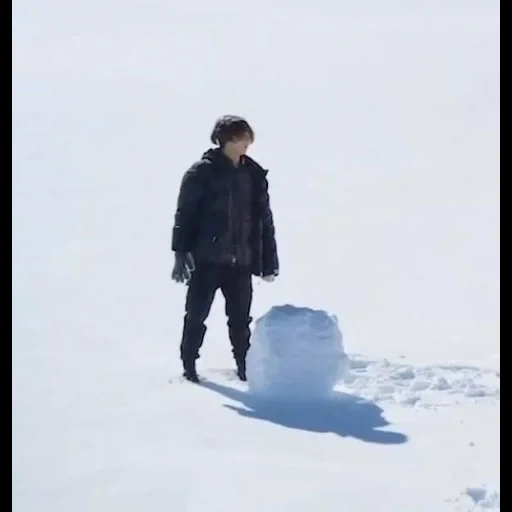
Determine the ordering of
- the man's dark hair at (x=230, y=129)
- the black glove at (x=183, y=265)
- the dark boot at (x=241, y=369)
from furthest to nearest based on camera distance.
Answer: the dark boot at (x=241, y=369) < the black glove at (x=183, y=265) < the man's dark hair at (x=230, y=129)

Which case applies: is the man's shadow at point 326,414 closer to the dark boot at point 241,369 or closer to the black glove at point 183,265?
the dark boot at point 241,369

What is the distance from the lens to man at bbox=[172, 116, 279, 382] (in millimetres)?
8117

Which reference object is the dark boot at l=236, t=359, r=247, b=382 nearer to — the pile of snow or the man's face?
the pile of snow

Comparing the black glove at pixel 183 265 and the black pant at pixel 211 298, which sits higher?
the black glove at pixel 183 265

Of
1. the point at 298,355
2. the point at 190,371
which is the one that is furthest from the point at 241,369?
the point at 298,355

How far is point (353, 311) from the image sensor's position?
1148 centimetres

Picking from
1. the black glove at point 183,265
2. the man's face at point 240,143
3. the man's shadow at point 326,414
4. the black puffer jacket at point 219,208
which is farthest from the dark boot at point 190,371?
the man's face at point 240,143

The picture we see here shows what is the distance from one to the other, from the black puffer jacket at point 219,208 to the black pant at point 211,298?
0.30ft

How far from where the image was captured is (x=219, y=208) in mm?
8117

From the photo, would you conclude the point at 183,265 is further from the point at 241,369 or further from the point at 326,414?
the point at 326,414

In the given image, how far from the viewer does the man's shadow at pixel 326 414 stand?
7.18m

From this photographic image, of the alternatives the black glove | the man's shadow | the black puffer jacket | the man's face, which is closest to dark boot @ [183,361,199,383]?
the man's shadow
